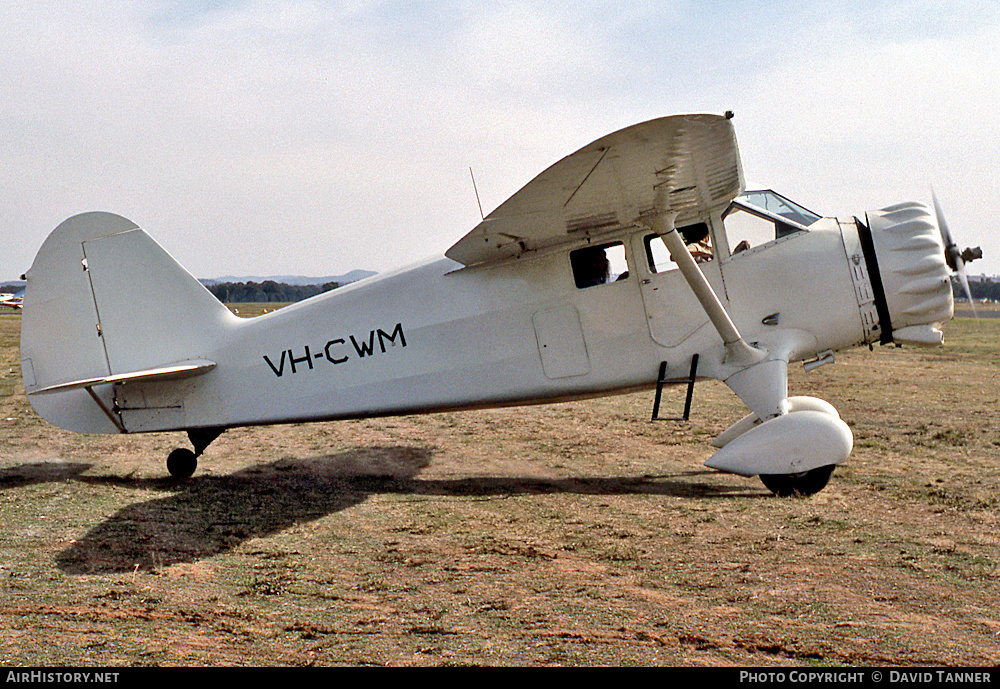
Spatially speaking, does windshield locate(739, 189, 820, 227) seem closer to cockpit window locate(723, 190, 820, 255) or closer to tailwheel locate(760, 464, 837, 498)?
cockpit window locate(723, 190, 820, 255)

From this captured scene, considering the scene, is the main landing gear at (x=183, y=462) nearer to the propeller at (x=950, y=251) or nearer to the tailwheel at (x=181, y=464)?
the tailwheel at (x=181, y=464)

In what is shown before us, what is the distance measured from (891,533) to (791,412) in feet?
5.11

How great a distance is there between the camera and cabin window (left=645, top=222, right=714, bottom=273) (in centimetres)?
761

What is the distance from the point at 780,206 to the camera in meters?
7.86

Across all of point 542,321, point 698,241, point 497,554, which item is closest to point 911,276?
point 698,241

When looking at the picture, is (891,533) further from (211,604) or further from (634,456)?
(211,604)

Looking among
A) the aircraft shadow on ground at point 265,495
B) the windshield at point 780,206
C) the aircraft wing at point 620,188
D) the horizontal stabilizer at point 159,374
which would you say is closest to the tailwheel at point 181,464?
the aircraft shadow on ground at point 265,495

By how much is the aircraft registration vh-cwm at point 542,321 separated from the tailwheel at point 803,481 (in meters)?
0.01

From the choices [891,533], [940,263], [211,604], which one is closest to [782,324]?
[940,263]

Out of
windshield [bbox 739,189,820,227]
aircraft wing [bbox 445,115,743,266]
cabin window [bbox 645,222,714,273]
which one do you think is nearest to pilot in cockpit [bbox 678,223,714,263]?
cabin window [bbox 645,222,714,273]

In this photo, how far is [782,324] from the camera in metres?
7.56

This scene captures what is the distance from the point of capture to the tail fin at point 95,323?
8.38m

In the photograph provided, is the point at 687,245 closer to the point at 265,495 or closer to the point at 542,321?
the point at 542,321

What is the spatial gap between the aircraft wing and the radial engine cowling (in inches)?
60.7
